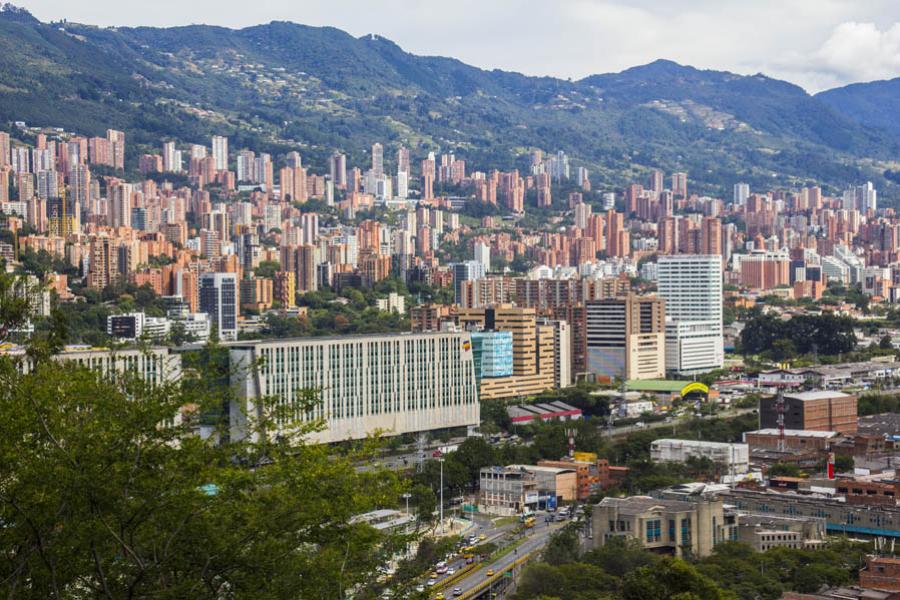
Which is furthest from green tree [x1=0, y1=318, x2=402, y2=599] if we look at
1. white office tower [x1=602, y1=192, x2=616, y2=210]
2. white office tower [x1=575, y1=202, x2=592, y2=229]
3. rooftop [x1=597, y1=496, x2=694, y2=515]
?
white office tower [x1=602, y1=192, x2=616, y2=210]

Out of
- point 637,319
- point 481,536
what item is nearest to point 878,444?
point 481,536

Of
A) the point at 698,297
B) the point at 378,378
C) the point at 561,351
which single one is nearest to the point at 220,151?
the point at 698,297

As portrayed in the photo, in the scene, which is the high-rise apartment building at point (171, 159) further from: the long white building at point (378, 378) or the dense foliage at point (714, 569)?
the dense foliage at point (714, 569)

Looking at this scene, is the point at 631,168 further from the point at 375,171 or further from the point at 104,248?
the point at 104,248

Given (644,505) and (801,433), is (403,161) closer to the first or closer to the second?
(801,433)

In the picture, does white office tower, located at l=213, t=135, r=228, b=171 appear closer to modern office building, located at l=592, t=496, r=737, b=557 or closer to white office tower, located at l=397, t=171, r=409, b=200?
white office tower, located at l=397, t=171, r=409, b=200

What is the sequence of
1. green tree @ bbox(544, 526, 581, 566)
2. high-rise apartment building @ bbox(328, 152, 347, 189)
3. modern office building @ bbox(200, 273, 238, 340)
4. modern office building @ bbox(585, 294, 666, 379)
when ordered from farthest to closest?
1. high-rise apartment building @ bbox(328, 152, 347, 189)
2. modern office building @ bbox(200, 273, 238, 340)
3. modern office building @ bbox(585, 294, 666, 379)
4. green tree @ bbox(544, 526, 581, 566)
